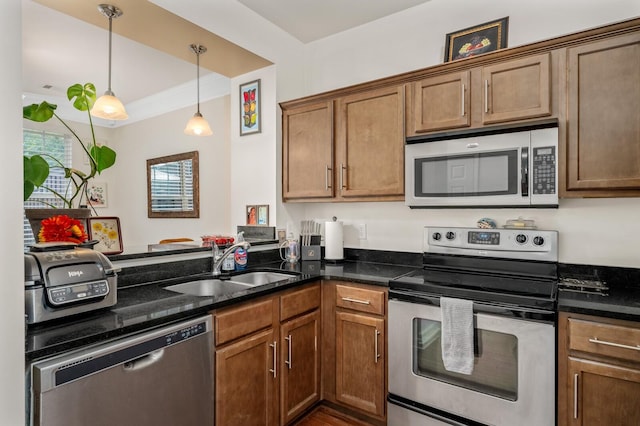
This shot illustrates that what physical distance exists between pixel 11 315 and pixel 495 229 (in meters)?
2.19

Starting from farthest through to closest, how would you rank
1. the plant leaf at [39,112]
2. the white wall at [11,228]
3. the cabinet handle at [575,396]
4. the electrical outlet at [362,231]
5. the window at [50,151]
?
1. the window at [50,151]
2. the electrical outlet at [362,231]
3. the plant leaf at [39,112]
4. the cabinet handle at [575,396]
5. the white wall at [11,228]

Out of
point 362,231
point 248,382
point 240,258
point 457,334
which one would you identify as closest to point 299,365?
point 248,382

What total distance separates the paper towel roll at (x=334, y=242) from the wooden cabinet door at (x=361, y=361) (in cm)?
59

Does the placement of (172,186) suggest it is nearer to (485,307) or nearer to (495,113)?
(495,113)

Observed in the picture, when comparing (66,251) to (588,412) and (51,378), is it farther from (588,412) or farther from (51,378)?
(588,412)

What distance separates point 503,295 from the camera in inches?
67.0

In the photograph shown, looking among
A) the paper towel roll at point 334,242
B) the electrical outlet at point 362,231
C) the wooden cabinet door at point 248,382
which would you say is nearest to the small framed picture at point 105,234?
the wooden cabinet door at point 248,382

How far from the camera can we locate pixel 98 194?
508 centimetres

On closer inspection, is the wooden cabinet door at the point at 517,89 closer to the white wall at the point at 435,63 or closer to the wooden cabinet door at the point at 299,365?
the white wall at the point at 435,63

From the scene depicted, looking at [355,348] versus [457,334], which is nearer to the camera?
[457,334]

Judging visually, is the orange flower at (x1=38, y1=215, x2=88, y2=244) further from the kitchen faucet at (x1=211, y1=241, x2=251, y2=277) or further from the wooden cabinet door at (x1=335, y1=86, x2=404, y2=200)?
the wooden cabinet door at (x1=335, y1=86, x2=404, y2=200)

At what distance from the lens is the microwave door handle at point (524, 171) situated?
185 centimetres

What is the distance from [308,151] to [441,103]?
39.9 inches

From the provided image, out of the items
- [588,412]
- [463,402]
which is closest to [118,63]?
[463,402]
